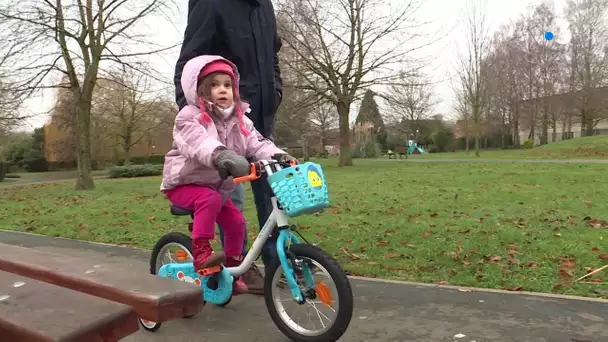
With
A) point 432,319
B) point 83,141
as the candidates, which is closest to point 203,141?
point 432,319

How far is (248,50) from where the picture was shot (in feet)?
12.3

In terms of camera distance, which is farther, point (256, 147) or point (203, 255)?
point (256, 147)

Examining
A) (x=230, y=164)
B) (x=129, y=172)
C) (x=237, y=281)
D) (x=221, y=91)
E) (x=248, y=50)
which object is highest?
(x=248, y=50)

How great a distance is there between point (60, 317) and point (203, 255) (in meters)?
1.66

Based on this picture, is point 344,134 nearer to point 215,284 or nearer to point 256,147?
point 256,147

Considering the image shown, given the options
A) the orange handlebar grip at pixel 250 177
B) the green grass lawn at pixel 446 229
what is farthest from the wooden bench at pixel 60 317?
the green grass lawn at pixel 446 229

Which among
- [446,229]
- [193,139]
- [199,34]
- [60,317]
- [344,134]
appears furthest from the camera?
[344,134]

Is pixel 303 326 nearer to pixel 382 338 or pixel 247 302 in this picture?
pixel 382 338

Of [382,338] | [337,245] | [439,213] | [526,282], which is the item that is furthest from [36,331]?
[439,213]

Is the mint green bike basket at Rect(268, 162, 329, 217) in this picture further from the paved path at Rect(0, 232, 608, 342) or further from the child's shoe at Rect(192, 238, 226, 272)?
the paved path at Rect(0, 232, 608, 342)

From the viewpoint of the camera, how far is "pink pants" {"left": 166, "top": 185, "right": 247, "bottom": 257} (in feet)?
10.1

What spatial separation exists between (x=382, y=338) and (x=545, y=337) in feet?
2.99

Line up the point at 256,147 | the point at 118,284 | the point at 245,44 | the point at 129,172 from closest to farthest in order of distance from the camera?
1. the point at 118,284
2. the point at 256,147
3. the point at 245,44
4. the point at 129,172

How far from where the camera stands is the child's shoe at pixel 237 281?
3.21 meters
